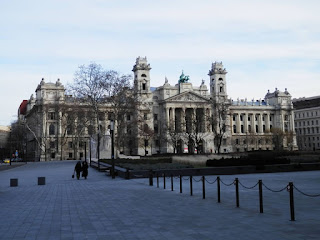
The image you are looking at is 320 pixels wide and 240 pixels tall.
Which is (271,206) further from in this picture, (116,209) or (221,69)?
(221,69)

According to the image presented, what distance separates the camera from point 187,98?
370ft

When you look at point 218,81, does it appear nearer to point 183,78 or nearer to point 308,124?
point 183,78

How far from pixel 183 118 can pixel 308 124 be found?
63.7 metres

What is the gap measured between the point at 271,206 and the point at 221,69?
111 m

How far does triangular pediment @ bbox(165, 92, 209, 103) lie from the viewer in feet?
365

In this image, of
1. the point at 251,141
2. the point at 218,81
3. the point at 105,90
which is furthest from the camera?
the point at 251,141

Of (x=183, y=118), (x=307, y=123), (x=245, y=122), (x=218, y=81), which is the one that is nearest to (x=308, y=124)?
(x=307, y=123)

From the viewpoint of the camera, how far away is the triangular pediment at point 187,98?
111375mm

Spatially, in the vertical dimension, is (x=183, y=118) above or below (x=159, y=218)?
above

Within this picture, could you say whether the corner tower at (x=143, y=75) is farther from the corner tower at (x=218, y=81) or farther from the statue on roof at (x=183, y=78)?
the corner tower at (x=218, y=81)

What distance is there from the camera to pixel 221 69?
121500 mm

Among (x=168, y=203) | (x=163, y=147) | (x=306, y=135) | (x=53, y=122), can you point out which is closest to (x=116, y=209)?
(x=168, y=203)

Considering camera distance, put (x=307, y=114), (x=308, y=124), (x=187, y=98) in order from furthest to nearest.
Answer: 1. (x=307, y=114)
2. (x=308, y=124)
3. (x=187, y=98)

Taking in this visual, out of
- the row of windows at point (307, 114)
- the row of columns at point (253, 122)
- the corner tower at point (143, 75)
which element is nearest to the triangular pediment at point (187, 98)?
the corner tower at point (143, 75)
